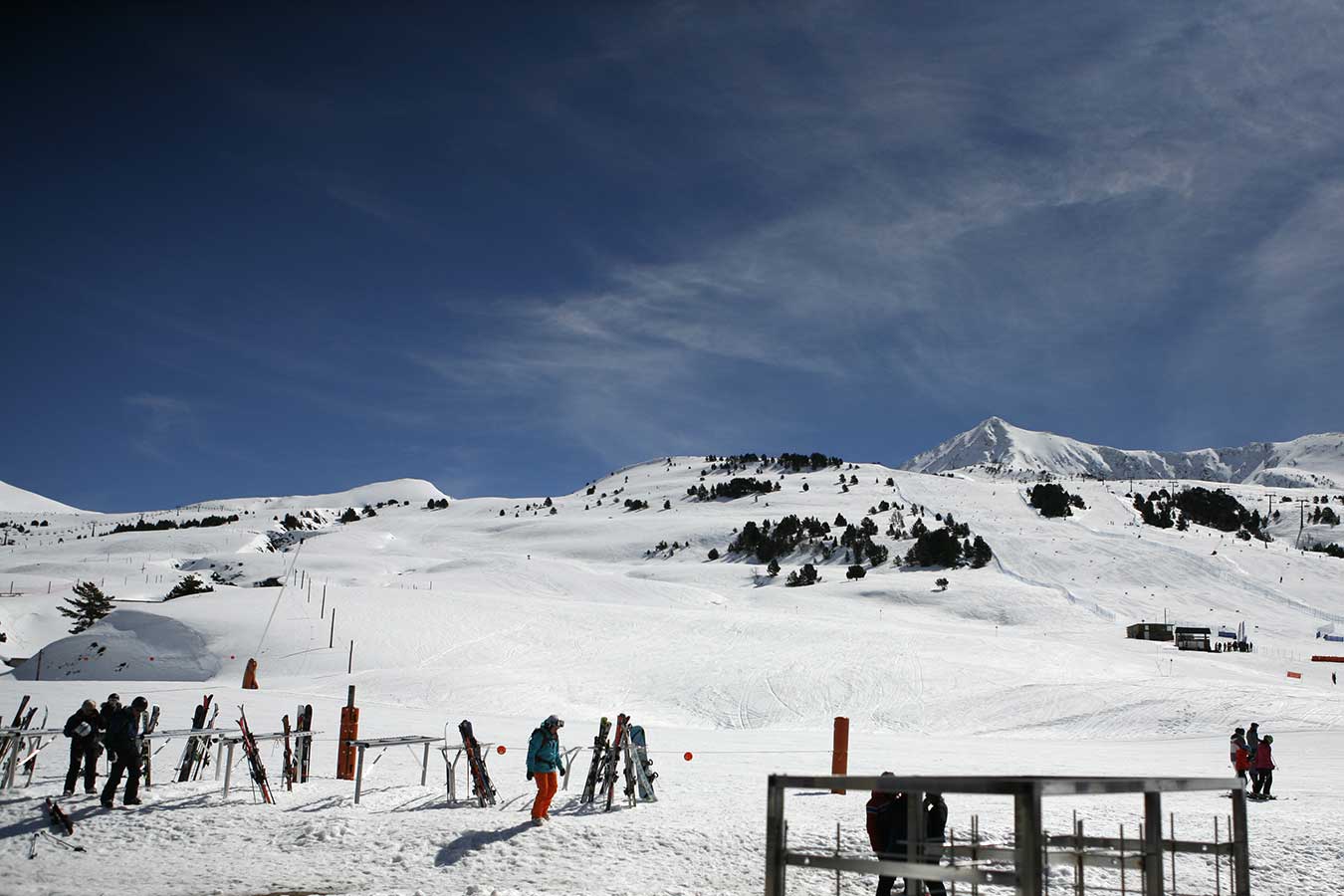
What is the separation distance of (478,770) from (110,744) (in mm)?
5167

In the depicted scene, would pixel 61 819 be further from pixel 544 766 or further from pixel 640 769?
pixel 640 769

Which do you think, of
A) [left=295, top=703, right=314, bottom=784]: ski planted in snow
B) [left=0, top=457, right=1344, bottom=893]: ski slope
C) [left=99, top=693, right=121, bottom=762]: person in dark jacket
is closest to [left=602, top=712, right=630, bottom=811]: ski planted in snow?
[left=0, top=457, right=1344, bottom=893]: ski slope

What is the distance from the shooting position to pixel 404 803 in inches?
567

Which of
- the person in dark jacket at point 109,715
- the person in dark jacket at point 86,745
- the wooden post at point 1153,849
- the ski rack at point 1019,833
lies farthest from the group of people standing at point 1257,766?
the person in dark jacket at point 86,745

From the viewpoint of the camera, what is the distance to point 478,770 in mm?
14000

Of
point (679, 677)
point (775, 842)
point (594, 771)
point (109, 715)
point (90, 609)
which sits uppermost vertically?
point (90, 609)

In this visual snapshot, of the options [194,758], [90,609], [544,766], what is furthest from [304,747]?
[90,609]

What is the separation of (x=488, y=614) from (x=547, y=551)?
1743 inches

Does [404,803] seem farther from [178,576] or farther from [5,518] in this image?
[5,518]

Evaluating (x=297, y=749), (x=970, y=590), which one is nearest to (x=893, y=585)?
(x=970, y=590)

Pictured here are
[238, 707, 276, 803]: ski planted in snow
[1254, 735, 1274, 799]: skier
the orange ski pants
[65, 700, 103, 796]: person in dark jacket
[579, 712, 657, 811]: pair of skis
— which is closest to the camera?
the orange ski pants

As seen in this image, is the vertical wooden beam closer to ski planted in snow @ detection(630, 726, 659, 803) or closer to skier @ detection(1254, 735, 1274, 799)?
ski planted in snow @ detection(630, 726, 659, 803)

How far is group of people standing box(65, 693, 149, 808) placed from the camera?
13672mm

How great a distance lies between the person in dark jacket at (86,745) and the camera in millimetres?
14062
